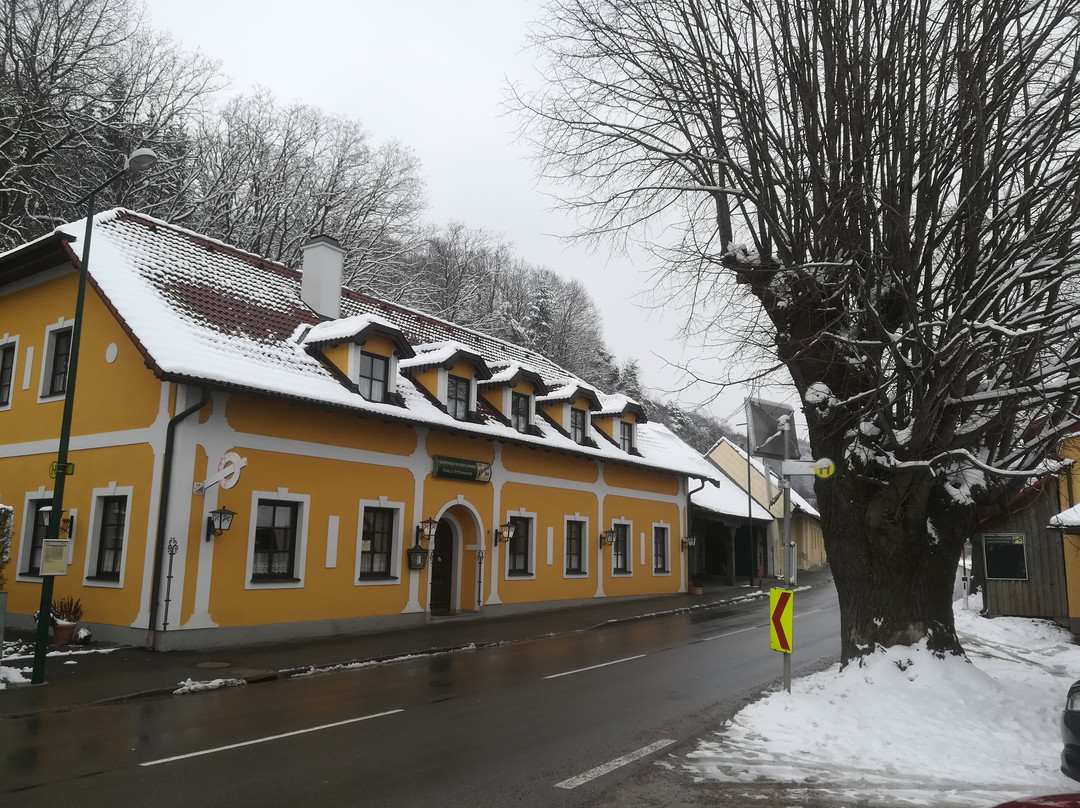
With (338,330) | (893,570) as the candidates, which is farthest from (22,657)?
(893,570)

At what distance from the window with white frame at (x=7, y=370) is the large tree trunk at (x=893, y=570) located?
55.7 ft

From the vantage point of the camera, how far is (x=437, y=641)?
50.1 ft

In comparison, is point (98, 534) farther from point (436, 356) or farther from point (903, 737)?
point (903, 737)

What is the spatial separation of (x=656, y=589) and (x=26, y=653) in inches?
759

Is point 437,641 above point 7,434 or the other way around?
the other way around

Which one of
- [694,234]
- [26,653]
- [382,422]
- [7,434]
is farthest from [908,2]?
[7,434]

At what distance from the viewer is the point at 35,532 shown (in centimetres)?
1584

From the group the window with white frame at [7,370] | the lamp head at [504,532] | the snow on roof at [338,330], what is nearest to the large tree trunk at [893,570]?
the snow on roof at [338,330]

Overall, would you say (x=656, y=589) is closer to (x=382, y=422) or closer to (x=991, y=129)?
(x=382, y=422)

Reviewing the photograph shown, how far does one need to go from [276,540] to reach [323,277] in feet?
25.2

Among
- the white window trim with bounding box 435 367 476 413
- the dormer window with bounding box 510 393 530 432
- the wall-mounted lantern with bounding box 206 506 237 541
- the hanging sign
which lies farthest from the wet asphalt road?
the dormer window with bounding box 510 393 530 432

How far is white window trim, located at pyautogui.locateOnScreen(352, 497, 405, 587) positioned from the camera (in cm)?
1642

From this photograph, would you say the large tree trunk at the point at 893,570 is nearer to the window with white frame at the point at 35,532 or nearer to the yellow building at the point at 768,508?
the window with white frame at the point at 35,532

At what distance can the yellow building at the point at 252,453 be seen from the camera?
13.6 meters
